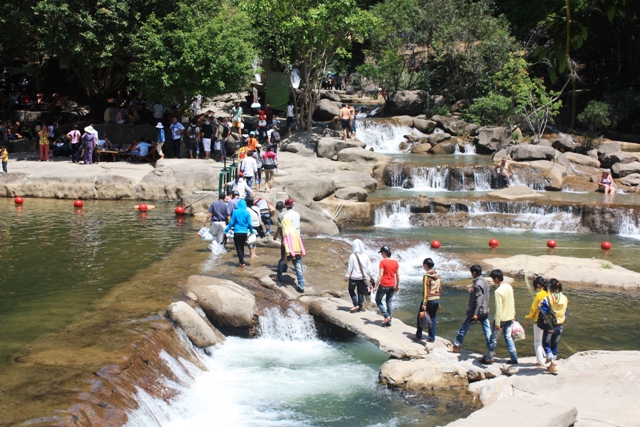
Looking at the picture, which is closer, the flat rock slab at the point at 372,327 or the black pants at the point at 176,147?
the flat rock slab at the point at 372,327

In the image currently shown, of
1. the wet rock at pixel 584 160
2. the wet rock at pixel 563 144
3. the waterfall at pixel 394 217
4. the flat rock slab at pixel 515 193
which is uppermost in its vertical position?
the wet rock at pixel 563 144

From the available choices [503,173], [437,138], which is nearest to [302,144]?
[437,138]

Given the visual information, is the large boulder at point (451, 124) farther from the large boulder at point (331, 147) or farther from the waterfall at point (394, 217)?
the waterfall at point (394, 217)

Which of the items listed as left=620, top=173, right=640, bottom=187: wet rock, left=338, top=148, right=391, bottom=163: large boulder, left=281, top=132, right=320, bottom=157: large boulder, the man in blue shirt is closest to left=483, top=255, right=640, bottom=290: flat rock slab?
left=338, top=148, right=391, bottom=163: large boulder

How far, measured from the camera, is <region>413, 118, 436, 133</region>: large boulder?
3566 centimetres

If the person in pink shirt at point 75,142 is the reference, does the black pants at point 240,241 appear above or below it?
below

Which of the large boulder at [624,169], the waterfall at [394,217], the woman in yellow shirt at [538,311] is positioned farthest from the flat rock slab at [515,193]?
the woman in yellow shirt at [538,311]

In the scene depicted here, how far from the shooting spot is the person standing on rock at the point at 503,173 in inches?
1056

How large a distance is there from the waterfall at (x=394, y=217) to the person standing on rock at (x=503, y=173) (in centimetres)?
548

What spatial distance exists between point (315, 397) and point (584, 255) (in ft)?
39.4

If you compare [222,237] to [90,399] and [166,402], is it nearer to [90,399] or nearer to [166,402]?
[166,402]

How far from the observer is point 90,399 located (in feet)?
27.7

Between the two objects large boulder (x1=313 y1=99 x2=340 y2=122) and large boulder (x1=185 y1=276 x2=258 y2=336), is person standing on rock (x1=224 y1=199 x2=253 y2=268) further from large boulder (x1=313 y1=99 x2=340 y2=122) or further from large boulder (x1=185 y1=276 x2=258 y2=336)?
large boulder (x1=313 y1=99 x2=340 y2=122)

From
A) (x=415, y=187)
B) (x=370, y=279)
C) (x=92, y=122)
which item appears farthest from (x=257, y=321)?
(x=92, y=122)
